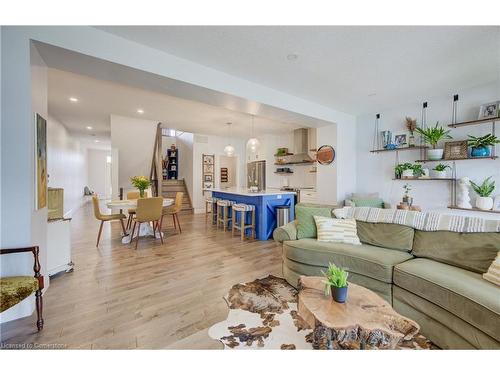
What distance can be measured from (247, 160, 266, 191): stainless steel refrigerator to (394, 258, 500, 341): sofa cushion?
6.19 meters

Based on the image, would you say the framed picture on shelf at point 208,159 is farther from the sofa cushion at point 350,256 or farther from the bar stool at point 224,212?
the sofa cushion at point 350,256

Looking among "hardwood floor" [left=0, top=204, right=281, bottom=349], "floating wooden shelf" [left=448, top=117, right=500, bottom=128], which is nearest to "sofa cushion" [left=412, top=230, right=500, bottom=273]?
"hardwood floor" [left=0, top=204, right=281, bottom=349]

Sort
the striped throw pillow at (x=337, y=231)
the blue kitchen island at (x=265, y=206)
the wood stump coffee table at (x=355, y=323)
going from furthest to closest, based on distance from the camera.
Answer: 1. the blue kitchen island at (x=265, y=206)
2. the striped throw pillow at (x=337, y=231)
3. the wood stump coffee table at (x=355, y=323)

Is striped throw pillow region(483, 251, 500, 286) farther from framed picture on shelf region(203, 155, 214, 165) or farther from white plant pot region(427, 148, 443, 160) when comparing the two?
framed picture on shelf region(203, 155, 214, 165)

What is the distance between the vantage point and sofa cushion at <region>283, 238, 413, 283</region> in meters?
2.05

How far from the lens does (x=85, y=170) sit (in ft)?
36.8

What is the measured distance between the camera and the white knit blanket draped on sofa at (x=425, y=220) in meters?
2.06

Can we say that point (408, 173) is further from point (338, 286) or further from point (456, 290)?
point (338, 286)

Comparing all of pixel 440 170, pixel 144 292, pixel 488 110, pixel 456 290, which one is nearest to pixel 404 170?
pixel 440 170

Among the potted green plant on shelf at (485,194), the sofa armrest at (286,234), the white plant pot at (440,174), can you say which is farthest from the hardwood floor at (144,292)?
the potted green plant on shelf at (485,194)

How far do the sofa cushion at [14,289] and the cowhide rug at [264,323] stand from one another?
1.41m

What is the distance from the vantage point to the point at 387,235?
2500 mm
